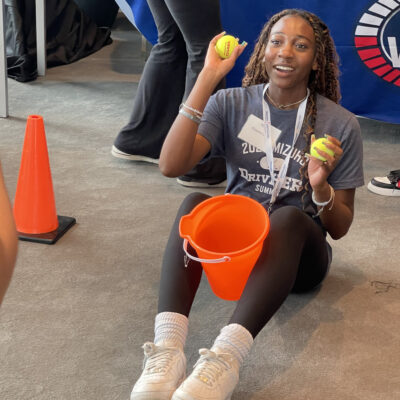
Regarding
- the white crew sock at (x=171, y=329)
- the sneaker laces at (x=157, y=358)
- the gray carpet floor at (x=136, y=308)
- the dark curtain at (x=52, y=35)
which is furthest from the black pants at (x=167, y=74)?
the dark curtain at (x=52, y=35)

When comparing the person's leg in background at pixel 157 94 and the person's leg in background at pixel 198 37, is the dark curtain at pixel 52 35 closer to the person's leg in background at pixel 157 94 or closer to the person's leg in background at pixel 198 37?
the person's leg in background at pixel 157 94

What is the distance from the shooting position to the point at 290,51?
1.84m

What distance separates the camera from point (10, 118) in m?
3.56

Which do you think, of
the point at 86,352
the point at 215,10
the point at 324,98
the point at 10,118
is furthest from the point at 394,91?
the point at 86,352

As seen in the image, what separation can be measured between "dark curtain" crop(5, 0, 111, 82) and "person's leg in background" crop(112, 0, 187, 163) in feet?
4.89

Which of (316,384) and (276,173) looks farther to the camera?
(276,173)

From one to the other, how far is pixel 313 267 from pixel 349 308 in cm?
21

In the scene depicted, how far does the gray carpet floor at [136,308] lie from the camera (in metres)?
1.70

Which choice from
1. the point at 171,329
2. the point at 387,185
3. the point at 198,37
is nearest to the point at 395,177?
the point at 387,185

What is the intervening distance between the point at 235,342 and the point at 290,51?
2.52 ft

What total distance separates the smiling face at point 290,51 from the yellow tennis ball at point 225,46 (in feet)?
0.36

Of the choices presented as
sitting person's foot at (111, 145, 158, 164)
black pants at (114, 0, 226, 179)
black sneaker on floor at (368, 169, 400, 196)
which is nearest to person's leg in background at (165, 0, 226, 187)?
black pants at (114, 0, 226, 179)

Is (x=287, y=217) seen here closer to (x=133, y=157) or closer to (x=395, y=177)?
(x=395, y=177)

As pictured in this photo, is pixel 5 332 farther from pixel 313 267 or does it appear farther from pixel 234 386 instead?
pixel 313 267
